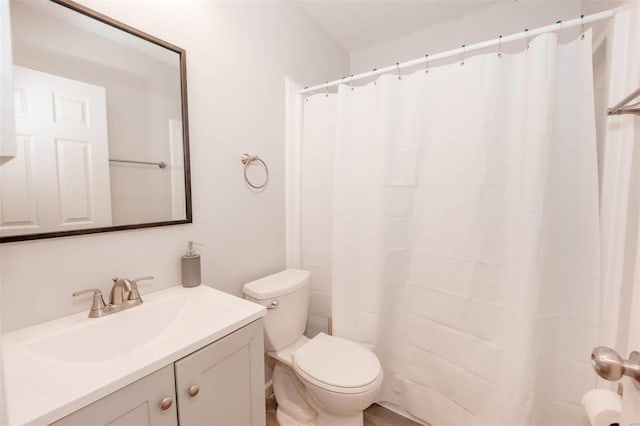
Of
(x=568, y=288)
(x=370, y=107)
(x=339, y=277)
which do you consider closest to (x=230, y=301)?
(x=339, y=277)

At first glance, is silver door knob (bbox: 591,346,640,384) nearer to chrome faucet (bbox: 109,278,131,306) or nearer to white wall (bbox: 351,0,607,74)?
chrome faucet (bbox: 109,278,131,306)

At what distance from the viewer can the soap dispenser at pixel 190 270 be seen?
47.6 inches

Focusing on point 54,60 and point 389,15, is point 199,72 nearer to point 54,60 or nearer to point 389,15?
point 54,60

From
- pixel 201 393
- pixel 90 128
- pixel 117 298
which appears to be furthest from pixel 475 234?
pixel 90 128

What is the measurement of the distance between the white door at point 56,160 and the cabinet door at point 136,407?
58 cm

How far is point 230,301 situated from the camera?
3.65ft

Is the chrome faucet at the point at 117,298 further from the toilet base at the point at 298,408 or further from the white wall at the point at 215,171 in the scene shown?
the toilet base at the point at 298,408

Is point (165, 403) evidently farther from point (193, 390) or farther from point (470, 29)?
point (470, 29)

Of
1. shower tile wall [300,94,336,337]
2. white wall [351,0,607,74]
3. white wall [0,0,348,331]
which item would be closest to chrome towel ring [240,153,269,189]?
white wall [0,0,348,331]

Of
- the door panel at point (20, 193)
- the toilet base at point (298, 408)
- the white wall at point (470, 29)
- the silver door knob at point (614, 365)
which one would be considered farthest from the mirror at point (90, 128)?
the white wall at point (470, 29)

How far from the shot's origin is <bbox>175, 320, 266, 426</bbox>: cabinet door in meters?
0.83

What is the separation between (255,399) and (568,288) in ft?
4.58

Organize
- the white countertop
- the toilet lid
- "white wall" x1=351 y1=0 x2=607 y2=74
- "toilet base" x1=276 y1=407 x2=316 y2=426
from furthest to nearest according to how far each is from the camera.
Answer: "white wall" x1=351 y1=0 x2=607 y2=74, "toilet base" x1=276 y1=407 x2=316 y2=426, the toilet lid, the white countertop

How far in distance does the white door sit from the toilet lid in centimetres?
108
